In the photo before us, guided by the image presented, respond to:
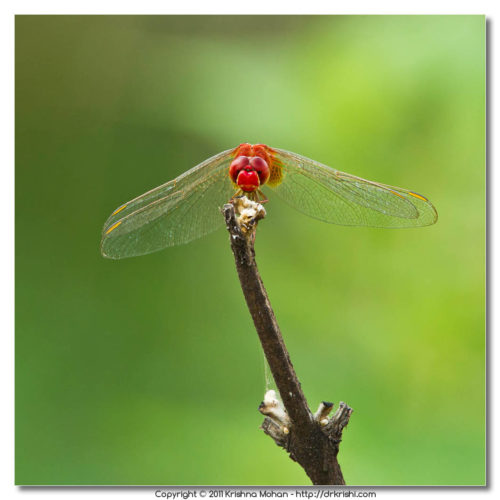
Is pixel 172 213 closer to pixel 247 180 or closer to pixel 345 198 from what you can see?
pixel 247 180

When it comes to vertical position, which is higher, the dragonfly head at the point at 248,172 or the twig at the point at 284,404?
the dragonfly head at the point at 248,172

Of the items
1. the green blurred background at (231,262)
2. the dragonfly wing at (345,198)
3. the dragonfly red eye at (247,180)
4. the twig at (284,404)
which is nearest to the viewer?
the twig at (284,404)

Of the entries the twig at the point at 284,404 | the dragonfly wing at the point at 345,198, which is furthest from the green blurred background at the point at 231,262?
the twig at the point at 284,404

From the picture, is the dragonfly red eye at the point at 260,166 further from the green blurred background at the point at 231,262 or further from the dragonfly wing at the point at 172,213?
the green blurred background at the point at 231,262

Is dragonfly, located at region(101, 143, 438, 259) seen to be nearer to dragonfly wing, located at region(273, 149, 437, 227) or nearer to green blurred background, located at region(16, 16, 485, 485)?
dragonfly wing, located at region(273, 149, 437, 227)
